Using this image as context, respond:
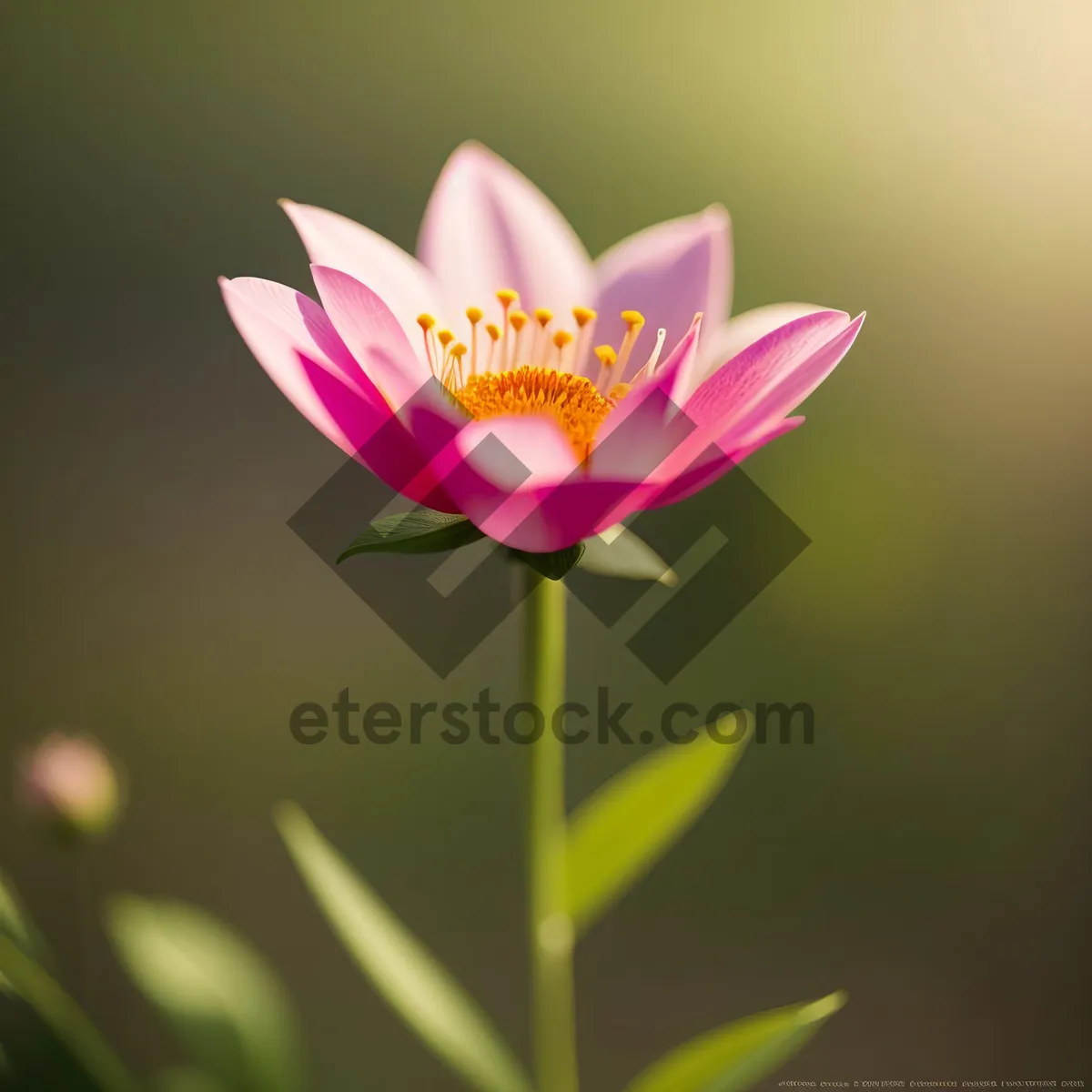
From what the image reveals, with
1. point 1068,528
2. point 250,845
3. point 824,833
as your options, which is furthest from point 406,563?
point 1068,528

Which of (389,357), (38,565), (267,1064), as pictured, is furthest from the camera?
(38,565)

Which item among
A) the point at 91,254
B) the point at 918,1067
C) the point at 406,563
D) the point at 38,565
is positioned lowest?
the point at 918,1067

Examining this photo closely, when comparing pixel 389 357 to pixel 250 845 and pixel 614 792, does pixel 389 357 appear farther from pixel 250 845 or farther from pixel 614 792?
pixel 250 845

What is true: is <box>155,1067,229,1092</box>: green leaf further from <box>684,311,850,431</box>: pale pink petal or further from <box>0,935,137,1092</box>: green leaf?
<box>684,311,850,431</box>: pale pink petal

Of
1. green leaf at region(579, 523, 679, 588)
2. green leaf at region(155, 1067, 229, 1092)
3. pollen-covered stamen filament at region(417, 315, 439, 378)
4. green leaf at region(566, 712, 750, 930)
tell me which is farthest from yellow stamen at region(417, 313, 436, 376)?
green leaf at region(155, 1067, 229, 1092)

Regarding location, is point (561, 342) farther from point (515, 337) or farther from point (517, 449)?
point (517, 449)

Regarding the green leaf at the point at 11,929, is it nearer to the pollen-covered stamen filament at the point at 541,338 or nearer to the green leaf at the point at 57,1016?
the green leaf at the point at 57,1016

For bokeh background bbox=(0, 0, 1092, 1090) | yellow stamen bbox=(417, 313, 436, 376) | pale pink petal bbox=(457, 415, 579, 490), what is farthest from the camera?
bokeh background bbox=(0, 0, 1092, 1090)

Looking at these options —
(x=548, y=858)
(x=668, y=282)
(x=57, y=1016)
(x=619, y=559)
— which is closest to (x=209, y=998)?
(x=57, y=1016)
